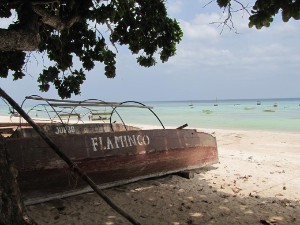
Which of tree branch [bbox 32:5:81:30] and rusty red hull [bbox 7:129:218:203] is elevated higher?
tree branch [bbox 32:5:81:30]

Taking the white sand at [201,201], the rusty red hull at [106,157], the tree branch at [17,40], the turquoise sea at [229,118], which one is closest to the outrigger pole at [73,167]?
the tree branch at [17,40]

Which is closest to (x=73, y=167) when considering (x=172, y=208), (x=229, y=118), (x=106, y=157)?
(x=172, y=208)

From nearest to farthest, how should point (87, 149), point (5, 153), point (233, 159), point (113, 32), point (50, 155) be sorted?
point (5, 153) < point (50, 155) < point (87, 149) < point (113, 32) < point (233, 159)

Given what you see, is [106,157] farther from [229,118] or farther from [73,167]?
[229,118]

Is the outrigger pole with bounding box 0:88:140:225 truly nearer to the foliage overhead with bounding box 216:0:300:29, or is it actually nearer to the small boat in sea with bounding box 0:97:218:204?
the small boat in sea with bounding box 0:97:218:204

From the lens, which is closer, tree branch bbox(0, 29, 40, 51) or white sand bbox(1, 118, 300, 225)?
tree branch bbox(0, 29, 40, 51)

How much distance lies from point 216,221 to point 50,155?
2187 millimetres

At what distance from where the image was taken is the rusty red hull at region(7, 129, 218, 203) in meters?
4.48

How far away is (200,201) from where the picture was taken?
16.3 feet

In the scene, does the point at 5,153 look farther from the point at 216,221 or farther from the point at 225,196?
the point at 225,196

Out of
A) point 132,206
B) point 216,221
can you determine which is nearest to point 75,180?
point 132,206

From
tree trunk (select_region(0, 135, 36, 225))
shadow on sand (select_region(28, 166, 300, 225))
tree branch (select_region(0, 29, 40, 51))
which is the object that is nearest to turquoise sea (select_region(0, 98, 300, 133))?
shadow on sand (select_region(28, 166, 300, 225))

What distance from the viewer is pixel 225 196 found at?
523cm

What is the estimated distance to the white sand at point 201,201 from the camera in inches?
167
